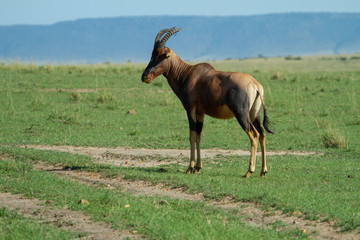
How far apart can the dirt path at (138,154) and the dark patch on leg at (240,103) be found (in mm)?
2257

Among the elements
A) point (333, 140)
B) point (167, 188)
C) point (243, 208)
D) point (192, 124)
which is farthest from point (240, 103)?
point (333, 140)

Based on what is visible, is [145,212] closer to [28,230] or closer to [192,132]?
[28,230]

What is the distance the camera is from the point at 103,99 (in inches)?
803

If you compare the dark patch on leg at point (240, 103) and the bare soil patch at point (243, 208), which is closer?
the bare soil patch at point (243, 208)

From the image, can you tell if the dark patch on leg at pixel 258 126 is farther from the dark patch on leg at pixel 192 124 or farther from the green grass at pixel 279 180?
the dark patch on leg at pixel 192 124

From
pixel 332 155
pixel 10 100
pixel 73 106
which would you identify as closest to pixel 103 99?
pixel 73 106

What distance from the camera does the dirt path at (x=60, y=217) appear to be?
691cm

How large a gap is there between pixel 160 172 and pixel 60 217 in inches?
125

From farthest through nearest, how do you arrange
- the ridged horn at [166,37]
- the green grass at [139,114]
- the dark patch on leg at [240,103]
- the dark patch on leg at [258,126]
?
the green grass at [139,114] < the ridged horn at [166,37] < the dark patch on leg at [258,126] < the dark patch on leg at [240,103]

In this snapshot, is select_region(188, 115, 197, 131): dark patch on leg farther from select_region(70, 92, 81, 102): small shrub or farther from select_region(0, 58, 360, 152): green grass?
select_region(70, 92, 81, 102): small shrub

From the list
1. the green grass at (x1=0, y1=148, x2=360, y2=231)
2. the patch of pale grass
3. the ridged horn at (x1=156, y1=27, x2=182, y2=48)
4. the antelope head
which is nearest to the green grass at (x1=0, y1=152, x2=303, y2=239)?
the green grass at (x1=0, y1=148, x2=360, y2=231)

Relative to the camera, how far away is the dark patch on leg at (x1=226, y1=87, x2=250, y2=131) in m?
9.78

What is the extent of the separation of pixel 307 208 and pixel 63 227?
2.96 m

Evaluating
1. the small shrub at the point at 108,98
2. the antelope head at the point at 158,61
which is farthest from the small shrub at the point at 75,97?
the antelope head at the point at 158,61
